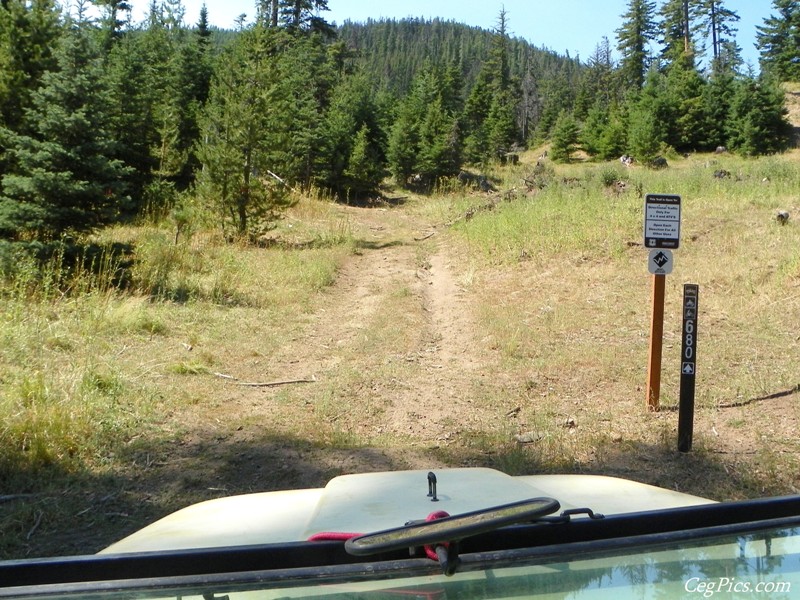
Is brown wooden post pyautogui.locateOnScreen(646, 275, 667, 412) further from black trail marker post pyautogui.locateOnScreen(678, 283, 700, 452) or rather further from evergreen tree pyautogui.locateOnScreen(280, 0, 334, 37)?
evergreen tree pyautogui.locateOnScreen(280, 0, 334, 37)

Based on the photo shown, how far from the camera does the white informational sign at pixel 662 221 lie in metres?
6.16

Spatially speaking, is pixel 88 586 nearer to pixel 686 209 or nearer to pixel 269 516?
pixel 269 516

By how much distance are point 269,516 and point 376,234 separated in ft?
53.6

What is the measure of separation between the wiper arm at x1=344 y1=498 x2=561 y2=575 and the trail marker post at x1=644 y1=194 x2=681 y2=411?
5.12 m

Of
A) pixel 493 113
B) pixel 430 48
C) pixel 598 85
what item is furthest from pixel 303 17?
pixel 430 48

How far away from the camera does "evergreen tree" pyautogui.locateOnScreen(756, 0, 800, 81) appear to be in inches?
1847

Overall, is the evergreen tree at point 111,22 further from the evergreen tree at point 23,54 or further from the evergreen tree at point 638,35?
the evergreen tree at point 638,35

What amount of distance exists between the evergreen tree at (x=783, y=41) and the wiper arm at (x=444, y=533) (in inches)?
1961

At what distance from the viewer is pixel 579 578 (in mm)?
1456

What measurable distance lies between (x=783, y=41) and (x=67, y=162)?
180 ft

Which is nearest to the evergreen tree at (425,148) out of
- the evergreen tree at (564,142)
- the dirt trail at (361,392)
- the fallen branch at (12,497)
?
the evergreen tree at (564,142)

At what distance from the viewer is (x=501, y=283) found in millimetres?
11789

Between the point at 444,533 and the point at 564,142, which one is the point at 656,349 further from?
the point at 564,142

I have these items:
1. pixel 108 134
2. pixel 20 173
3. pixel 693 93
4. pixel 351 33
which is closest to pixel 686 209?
pixel 108 134
